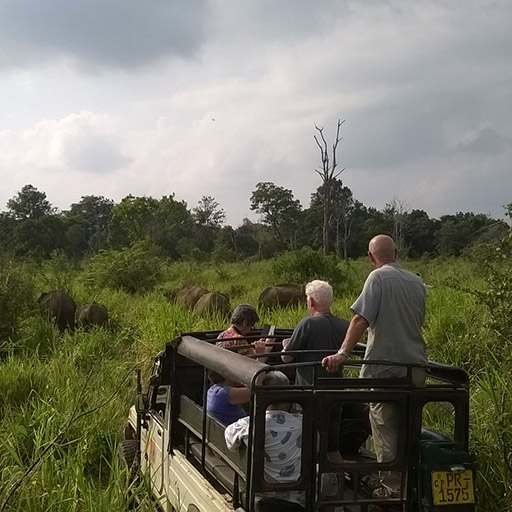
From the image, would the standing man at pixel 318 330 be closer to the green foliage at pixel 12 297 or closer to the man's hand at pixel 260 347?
the man's hand at pixel 260 347

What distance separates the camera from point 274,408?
3771 millimetres

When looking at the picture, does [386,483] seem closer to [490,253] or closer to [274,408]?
[274,408]

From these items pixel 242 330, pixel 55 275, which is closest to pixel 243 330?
pixel 242 330

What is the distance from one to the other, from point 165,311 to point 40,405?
4.20 metres

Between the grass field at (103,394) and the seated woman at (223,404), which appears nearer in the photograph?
the seated woman at (223,404)

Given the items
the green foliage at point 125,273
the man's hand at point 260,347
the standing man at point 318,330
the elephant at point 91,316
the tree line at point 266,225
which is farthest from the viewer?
the tree line at point 266,225

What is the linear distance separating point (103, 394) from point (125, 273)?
11.7 metres

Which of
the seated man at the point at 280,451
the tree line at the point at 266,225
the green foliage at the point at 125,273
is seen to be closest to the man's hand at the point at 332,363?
the seated man at the point at 280,451

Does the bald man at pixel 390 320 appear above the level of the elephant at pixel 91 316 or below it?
above

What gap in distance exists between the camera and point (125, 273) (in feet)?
62.7

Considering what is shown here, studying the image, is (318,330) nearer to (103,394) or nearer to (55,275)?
(103,394)

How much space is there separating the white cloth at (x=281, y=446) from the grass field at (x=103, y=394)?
1109mm

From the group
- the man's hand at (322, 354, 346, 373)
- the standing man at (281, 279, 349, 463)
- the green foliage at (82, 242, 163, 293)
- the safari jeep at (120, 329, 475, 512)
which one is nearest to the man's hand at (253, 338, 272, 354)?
the standing man at (281, 279, 349, 463)

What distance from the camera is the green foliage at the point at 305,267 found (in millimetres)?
18500
